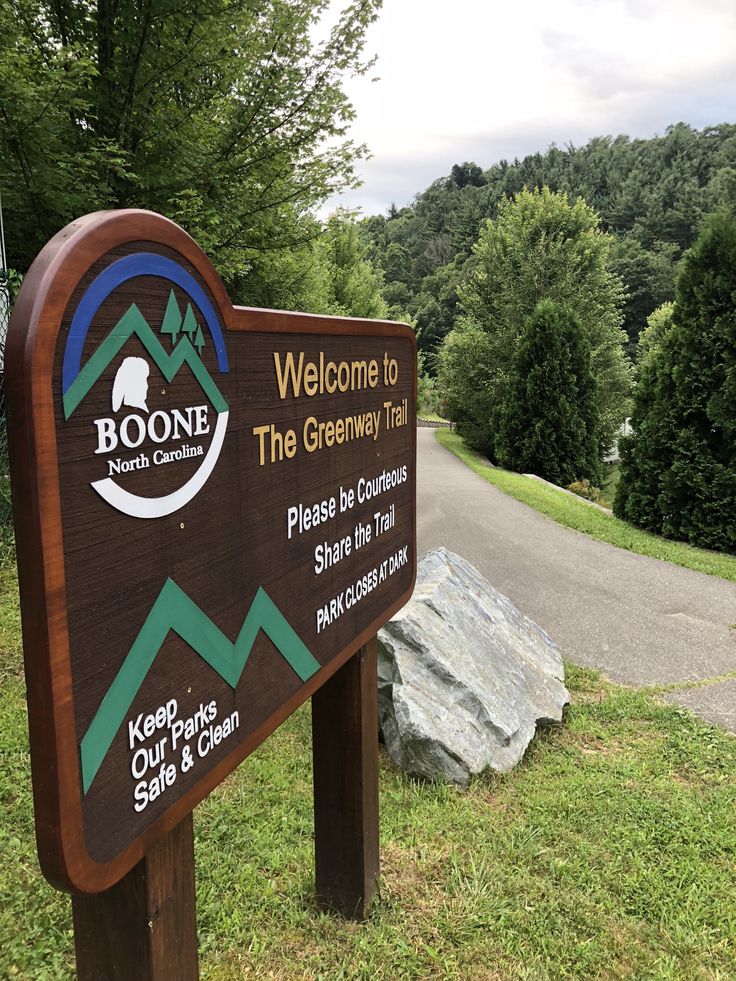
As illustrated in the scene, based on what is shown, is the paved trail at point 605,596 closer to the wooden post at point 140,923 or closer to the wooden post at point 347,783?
the wooden post at point 347,783

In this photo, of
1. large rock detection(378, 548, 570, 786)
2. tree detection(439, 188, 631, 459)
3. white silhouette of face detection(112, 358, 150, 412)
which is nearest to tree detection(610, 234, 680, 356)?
tree detection(439, 188, 631, 459)

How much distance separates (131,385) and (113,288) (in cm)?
15

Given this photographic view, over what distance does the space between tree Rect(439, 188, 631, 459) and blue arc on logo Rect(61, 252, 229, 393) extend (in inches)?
715

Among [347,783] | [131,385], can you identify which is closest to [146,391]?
[131,385]

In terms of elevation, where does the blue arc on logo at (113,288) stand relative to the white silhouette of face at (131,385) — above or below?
above

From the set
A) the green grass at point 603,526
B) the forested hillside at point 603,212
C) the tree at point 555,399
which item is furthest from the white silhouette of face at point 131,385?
the forested hillside at point 603,212

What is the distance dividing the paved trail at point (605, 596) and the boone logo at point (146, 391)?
14.2 feet

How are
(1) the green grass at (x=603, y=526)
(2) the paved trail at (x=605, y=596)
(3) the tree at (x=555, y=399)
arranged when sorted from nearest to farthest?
(2) the paved trail at (x=605, y=596) → (1) the green grass at (x=603, y=526) → (3) the tree at (x=555, y=399)

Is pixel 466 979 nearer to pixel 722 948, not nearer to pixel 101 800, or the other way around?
pixel 722 948

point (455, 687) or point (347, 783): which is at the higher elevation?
point (347, 783)

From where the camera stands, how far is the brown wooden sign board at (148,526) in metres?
0.99

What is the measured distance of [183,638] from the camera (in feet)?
4.25

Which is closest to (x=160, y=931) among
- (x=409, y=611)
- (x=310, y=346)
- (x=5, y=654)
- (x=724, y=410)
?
(x=310, y=346)

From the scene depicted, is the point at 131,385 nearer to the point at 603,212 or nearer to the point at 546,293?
the point at 546,293
